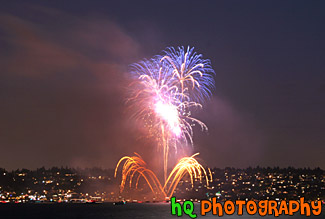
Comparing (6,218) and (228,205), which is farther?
(6,218)

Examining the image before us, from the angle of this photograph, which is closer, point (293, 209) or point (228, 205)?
point (228, 205)

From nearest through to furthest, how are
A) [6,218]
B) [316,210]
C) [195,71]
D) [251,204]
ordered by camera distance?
[251,204] → [195,71] → [316,210] → [6,218]

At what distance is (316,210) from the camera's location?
3250 inches

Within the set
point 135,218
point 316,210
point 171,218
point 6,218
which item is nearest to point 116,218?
point 135,218

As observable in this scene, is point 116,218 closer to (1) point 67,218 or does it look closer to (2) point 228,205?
(1) point 67,218

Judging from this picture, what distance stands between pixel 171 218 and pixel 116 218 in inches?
659

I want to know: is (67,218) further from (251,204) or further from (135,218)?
(251,204)

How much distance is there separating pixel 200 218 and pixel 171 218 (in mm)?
9252

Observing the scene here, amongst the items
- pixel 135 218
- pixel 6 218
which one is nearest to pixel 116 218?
pixel 135 218

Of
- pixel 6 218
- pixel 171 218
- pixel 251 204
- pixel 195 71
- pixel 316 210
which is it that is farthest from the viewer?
pixel 171 218

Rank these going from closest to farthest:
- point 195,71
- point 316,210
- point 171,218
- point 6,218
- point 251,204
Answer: point 251,204 < point 195,71 < point 316,210 < point 6,218 < point 171,218

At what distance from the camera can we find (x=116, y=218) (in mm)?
147500

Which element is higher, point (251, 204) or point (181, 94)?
point (181, 94)

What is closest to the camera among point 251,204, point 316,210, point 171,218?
point 251,204
